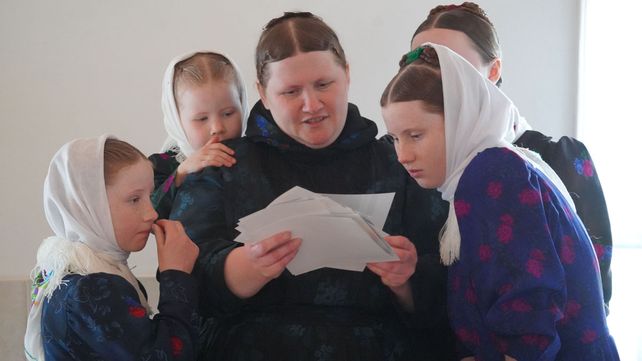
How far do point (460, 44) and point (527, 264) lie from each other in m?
0.92

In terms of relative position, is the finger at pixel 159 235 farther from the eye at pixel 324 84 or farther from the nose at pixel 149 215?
the eye at pixel 324 84

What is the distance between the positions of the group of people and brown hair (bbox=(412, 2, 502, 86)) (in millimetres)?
55

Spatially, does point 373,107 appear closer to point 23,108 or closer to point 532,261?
point 23,108

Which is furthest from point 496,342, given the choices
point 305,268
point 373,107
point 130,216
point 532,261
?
point 373,107

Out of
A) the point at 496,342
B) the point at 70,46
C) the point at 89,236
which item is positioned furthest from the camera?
the point at 70,46

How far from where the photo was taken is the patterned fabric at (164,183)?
2.32m

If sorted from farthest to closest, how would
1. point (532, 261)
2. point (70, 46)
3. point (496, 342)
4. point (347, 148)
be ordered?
point (70, 46)
point (347, 148)
point (496, 342)
point (532, 261)

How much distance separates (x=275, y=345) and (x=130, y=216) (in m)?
0.49

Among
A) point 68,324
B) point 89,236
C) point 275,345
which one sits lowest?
point 275,345

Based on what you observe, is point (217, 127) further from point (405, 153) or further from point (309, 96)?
point (405, 153)

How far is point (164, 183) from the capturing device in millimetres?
2434

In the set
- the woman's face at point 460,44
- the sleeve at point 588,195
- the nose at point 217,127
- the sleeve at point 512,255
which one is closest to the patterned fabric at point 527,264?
the sleeve at point 512,255

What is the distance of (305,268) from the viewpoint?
1.82m

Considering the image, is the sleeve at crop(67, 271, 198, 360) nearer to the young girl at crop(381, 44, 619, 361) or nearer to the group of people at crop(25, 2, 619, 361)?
the group of people at crop(25, 2, 619, 361)
